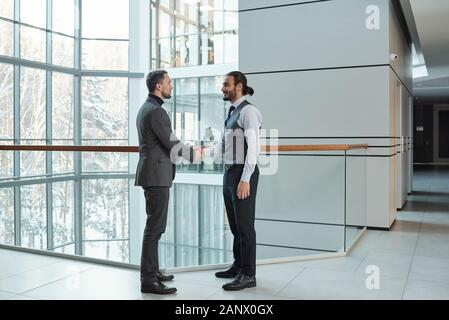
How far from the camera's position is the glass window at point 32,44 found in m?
11.3

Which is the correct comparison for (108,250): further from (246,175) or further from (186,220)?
(246,175)

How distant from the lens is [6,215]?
206 inches

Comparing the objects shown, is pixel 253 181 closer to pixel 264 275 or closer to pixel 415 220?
pixel 264 275

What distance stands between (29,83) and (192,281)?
9.47 metres

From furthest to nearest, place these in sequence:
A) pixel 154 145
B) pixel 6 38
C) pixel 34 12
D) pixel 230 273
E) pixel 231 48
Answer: pixel 231 48 < pixel 34 12 < pixel 6 38 < pixel 230 273 < pixel 154 145

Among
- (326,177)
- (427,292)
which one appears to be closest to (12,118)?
(326,177)

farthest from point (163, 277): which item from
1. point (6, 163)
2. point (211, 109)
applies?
point (211, 109)

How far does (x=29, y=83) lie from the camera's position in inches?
449

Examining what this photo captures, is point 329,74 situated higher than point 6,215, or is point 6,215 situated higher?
point 329,74

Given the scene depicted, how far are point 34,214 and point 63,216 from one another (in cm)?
60

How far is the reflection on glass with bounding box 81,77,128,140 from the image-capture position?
43.6ft

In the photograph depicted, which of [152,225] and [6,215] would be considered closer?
[152,225]

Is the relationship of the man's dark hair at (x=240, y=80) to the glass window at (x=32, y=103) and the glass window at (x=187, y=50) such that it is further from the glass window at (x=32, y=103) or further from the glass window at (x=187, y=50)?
the glass window at (x=187, y=50)
